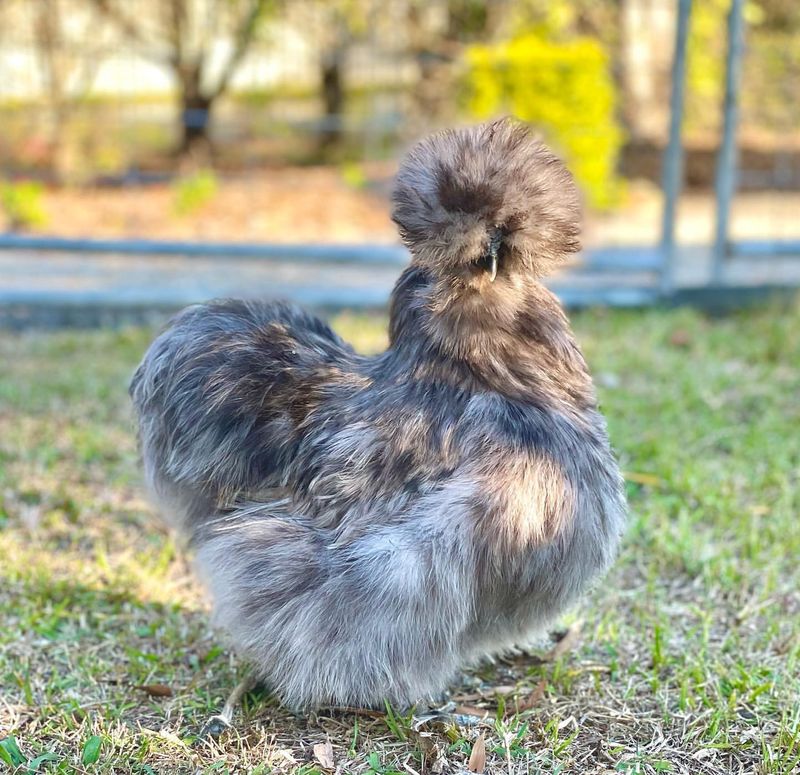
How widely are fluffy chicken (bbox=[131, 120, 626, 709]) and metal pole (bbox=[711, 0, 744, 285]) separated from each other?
4.77 meters

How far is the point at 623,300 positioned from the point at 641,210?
5090 millimetres

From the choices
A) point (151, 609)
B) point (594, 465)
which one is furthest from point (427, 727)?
point (151, 609)

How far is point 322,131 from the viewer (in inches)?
398

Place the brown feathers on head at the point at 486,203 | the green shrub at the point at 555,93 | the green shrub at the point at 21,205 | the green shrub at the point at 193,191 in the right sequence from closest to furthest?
1. the brown feathers on head at the point at 486,203
2. the green shrub at the point at 21,205
3. the green shrub at the point at 193,191
4. the green shrub at the point at 555,93

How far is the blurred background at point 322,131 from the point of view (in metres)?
7.27

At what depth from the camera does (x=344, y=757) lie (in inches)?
101

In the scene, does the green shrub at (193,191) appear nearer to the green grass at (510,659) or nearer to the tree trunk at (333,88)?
the tree trunk at (333,88)

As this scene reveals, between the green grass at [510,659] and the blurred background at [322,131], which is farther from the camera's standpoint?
the blurred background at [322,131]

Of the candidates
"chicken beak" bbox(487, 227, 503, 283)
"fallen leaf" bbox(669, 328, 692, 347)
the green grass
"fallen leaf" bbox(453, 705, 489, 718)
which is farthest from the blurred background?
"chicken beak" bbox(487, 227, 503, 283)

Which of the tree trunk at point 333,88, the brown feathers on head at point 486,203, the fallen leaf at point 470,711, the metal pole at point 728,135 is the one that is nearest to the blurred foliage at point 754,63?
the metal pole at point 728,135

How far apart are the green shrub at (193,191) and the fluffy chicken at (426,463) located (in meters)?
6.33

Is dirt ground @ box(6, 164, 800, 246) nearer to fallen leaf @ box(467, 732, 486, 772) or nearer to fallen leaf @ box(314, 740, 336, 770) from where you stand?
fallen leaf @ box(314, 740, 336, 770)

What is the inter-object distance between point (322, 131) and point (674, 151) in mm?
4326

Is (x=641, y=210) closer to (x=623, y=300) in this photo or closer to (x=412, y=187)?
(x=623, y=300)
